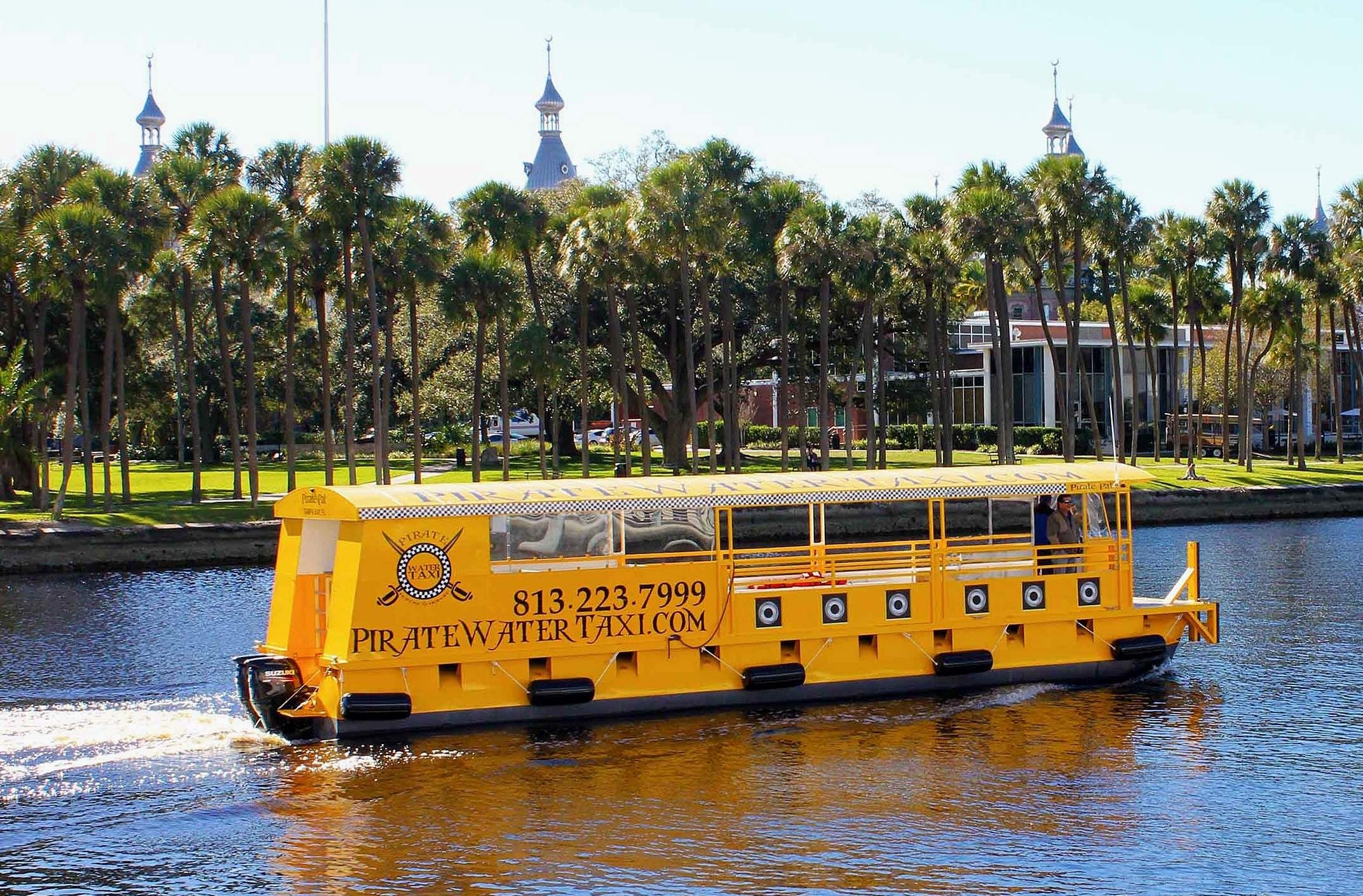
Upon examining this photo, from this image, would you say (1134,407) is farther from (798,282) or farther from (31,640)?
(31,640)

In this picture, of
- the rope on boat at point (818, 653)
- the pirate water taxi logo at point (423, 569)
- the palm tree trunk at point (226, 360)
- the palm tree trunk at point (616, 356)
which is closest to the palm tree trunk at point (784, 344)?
the palm tree trunk at point (616, 356)

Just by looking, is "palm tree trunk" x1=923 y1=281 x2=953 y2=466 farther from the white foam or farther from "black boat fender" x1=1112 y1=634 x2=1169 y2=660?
the white foam

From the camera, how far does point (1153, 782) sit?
1877 cm

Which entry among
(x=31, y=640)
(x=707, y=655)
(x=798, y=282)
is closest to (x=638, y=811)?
(x=707, y=655)

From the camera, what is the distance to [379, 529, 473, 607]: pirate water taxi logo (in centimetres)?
2033

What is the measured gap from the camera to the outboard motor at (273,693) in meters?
20.6

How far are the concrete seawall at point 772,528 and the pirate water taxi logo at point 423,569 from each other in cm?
1351

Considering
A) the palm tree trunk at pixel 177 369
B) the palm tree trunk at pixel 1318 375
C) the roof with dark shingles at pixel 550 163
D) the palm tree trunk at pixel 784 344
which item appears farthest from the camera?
the roof with dark shingles at pixel 550 163

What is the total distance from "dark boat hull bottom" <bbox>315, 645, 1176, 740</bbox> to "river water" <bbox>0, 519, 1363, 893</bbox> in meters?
0.25

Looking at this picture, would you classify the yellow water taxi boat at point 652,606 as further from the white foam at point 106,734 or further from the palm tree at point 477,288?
the palm tree at point 477,288

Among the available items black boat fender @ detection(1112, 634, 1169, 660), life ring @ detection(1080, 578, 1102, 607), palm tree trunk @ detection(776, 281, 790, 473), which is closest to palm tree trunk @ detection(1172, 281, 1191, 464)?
palm tree trunk @ detection(776, 281, 790, 473)

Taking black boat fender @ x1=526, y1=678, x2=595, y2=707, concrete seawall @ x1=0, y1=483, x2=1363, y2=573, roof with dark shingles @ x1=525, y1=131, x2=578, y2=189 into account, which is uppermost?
roof with dark shingles @ x1=525, y1=131, x2=578, y2=189

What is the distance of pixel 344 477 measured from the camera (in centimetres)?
6619

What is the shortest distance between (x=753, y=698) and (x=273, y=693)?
22.5 ft
